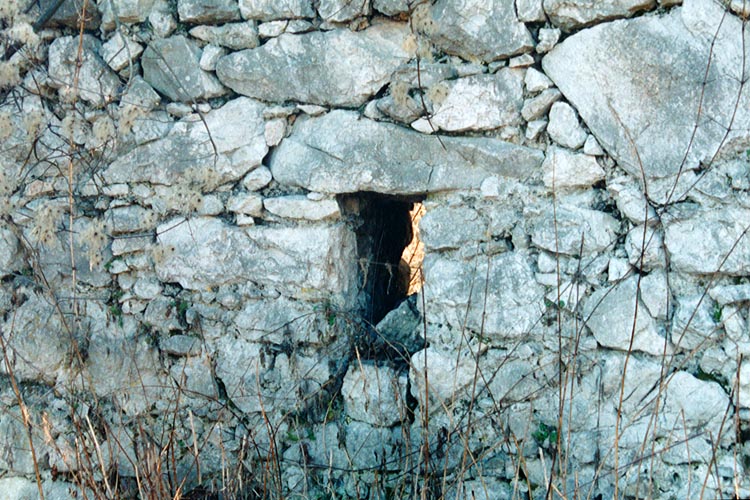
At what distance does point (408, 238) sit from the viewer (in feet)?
12.9

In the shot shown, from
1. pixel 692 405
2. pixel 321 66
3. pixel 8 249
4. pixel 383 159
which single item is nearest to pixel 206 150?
pixel 321 66

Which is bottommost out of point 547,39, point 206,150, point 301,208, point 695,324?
point 695,324

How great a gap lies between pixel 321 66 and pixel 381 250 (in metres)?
0.90

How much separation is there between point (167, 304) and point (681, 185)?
2038 mm

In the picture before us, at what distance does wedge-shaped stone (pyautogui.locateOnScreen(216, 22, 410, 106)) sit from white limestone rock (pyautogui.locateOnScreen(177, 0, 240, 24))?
153mm

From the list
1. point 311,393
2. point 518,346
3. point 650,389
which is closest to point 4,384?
point 311,393

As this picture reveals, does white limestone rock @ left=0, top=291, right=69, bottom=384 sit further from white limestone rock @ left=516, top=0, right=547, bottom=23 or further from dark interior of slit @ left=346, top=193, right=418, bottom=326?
white limestone rock @ left=516, top=0, right=547, bottom=23

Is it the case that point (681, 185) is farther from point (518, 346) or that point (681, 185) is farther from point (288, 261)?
point (288, 261)

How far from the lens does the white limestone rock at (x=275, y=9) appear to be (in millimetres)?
3131

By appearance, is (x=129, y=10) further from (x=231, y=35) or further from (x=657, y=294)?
(x=657, y=294)

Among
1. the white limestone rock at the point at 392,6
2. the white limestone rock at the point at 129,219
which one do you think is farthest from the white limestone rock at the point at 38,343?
the white limestone rock at the point at 392,6

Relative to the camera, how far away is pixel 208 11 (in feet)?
10.5

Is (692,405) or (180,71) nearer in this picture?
(692,405)

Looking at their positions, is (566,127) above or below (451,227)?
above
